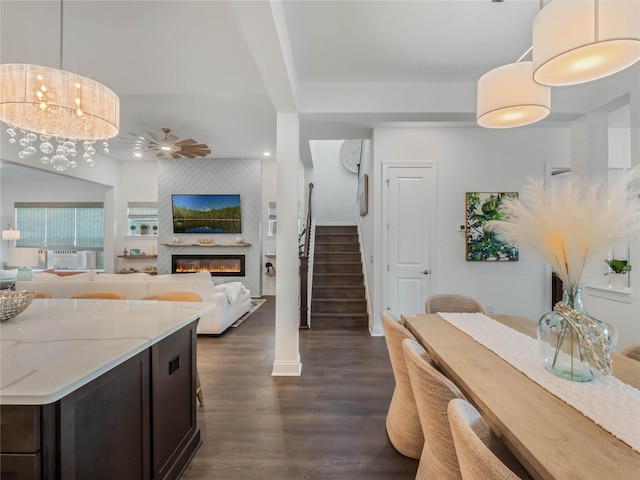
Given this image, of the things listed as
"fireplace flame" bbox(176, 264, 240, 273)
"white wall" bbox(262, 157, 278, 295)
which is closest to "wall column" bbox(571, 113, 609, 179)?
"white wall" bbox(262, 157, 278, 295)

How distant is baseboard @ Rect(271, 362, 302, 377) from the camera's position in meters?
3.03

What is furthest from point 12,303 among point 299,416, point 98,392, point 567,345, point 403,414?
point 567,345

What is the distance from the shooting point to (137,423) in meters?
1.39

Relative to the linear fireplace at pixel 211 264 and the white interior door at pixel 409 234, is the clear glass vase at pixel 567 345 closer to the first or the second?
the white interior door at pixel 409 234

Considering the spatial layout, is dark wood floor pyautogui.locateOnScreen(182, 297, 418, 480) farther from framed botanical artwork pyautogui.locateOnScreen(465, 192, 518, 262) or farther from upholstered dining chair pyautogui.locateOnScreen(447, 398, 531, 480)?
framed botanical artwork pyautogui.locateOnScreen(465, 192, 518, 262)

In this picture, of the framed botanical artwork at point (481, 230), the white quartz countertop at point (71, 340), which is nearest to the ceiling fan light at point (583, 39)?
the white quartz countertop at point (71, 340)

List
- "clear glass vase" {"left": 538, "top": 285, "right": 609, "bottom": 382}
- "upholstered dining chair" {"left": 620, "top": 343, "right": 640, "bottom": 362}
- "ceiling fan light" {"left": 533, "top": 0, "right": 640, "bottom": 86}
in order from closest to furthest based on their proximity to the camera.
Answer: "ceiling fan light" {"left": 533, "top": 0, "right": 640, "bottom": 86} → "clear glass vase" {"left": 538, "top": 285, "right": 609, "bottom": 382} → "upholstered dining chair" {"left": 620, "top": 343, "right": 640, "bottom": 362}

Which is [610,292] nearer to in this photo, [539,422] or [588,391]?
[588,391]

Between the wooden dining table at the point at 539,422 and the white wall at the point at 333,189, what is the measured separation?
259 inches

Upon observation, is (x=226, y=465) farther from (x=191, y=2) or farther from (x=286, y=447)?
(x=191, y=2)

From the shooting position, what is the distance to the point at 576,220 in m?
1.23

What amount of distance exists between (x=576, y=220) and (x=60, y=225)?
10544mm

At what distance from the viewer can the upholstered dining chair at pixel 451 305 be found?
8.87 ft

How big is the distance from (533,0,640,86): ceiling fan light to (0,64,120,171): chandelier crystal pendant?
2.71 m
